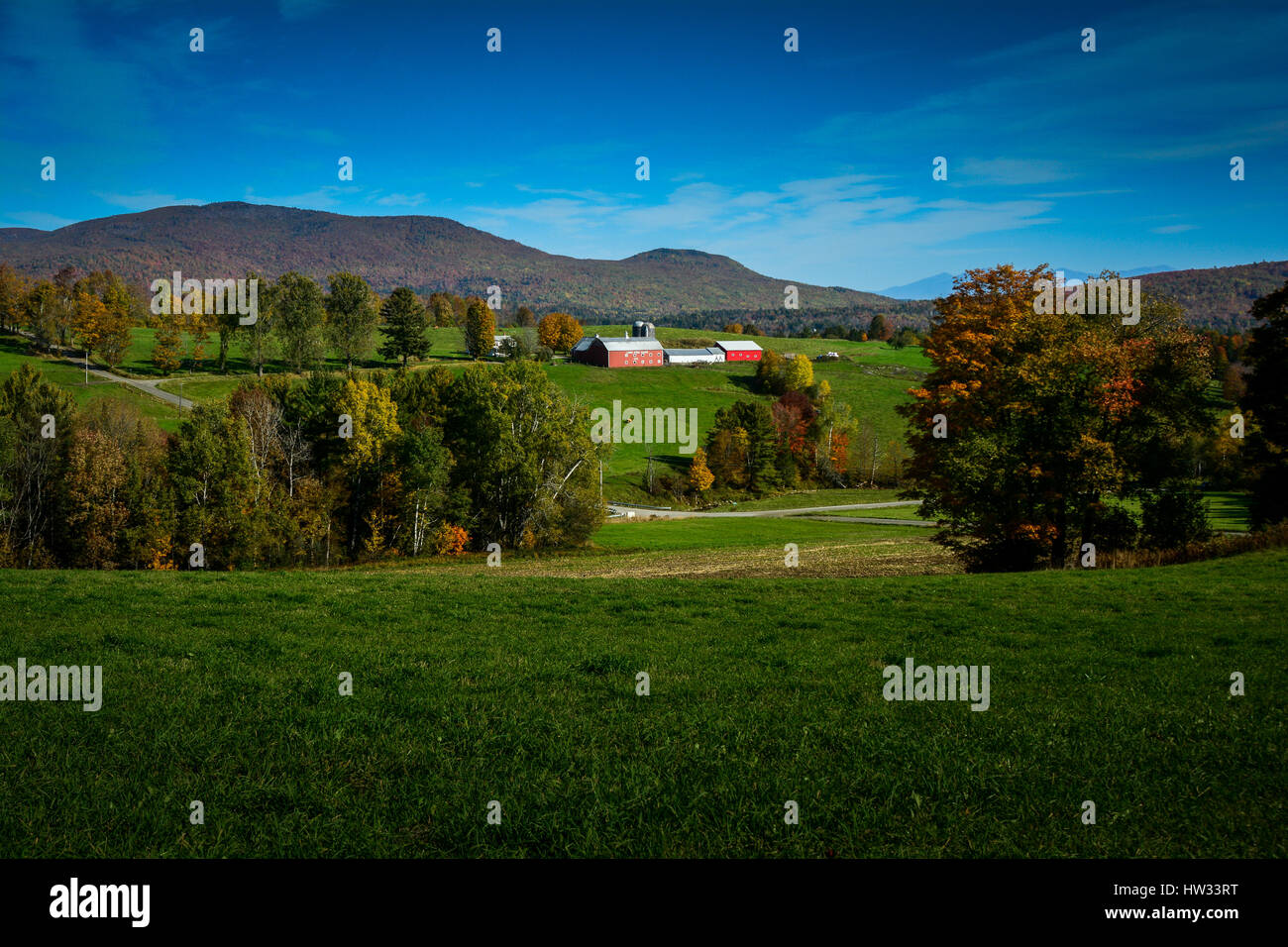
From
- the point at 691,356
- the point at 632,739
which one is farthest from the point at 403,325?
the point at 632,739

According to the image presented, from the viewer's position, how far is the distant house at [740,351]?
588 feet

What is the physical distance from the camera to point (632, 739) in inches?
311

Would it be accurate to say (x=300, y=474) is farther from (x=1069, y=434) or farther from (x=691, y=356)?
(x=691, y=356)

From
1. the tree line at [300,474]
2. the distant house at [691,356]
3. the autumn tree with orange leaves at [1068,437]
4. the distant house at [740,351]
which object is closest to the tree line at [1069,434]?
the autumn tree with orange leaves at [1068,437]

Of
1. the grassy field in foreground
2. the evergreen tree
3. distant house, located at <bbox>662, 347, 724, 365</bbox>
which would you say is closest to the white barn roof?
distant house, located at <bbox>662, 347, 724, 365</bbox>

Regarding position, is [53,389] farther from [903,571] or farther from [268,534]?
[903,571]

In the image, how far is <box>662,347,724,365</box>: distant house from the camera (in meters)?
174

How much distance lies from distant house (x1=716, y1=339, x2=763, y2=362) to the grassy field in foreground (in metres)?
168

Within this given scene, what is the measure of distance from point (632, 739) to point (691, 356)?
566ft

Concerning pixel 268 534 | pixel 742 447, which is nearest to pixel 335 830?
pixel 268 534

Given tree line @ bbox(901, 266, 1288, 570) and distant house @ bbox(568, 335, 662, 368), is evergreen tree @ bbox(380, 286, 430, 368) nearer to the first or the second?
distant house @ bbox(568, 335, 662, 368)

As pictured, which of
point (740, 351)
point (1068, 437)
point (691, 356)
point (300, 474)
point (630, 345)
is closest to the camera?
point (1068, 437)

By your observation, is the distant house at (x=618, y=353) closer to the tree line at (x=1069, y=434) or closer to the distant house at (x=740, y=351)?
the distant house at (x=740, y=351)

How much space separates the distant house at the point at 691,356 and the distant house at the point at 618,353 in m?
3.81
